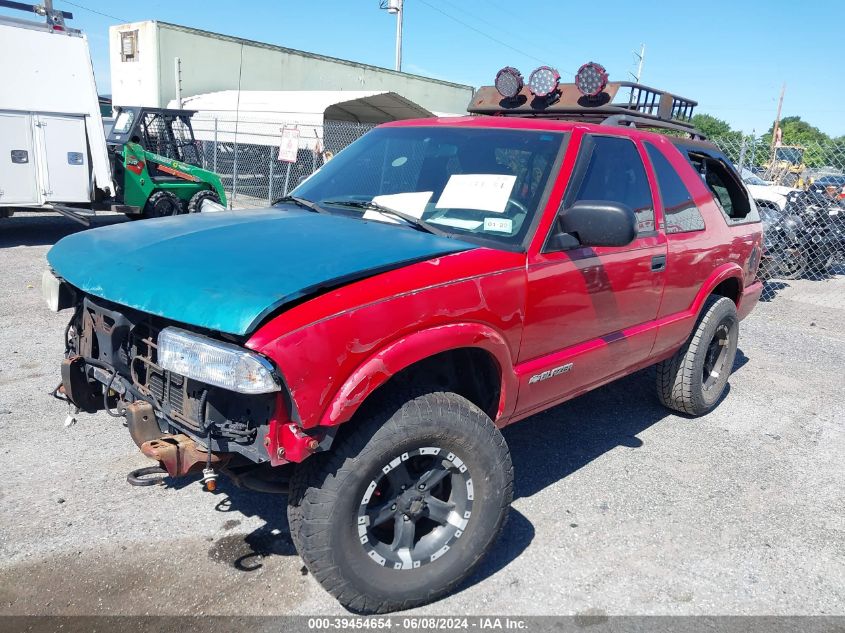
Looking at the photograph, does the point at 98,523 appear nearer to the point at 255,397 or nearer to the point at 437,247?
the point at 255,397

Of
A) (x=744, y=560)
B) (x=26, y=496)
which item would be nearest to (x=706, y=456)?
(x=744, y=560)

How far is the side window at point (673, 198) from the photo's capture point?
4008 mm

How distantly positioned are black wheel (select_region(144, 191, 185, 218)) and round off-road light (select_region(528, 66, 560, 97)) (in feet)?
29.2

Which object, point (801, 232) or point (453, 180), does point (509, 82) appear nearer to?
point (453, 180)

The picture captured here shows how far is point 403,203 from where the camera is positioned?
133 inches

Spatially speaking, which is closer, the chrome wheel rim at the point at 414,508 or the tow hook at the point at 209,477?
the tow hook at the point at 209,477

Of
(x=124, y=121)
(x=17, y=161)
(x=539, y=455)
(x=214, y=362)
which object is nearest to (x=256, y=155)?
(x=124, y=121)

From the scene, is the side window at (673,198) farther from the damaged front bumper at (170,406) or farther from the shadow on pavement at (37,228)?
the shadow on pavement at (37,228)

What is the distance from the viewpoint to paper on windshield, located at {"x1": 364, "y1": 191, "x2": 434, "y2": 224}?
3309mm

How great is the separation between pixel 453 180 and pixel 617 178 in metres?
0.94

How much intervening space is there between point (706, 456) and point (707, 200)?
165 centimetres

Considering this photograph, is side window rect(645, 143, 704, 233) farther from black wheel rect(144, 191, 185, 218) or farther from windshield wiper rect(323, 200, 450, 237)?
black wheel rect(144, 191, 185, 218)

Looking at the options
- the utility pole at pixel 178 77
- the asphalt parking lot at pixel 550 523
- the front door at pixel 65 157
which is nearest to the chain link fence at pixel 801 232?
the asphalt parking lot at pixel 550 523

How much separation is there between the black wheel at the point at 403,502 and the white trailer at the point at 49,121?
9.35 metres
